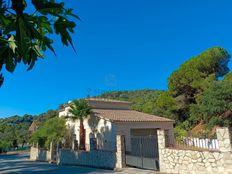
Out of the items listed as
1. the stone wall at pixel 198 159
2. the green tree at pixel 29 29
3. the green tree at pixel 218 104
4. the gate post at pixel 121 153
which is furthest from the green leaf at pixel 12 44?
the green tree at pixel 218 104

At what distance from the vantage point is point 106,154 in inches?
707

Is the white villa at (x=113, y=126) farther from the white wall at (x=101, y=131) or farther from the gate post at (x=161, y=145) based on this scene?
the gate post at (x=161, y=145)

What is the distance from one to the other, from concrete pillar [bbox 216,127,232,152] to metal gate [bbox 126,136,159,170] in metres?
4.46

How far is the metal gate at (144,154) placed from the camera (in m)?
14.9

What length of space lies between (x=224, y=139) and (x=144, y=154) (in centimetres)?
585

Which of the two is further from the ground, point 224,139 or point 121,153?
point 224,139

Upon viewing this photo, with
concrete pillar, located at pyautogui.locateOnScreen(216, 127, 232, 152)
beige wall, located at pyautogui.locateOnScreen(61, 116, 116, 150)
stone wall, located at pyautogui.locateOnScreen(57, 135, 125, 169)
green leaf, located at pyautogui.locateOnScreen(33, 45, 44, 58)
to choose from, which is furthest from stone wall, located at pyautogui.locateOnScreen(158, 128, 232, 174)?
green leaf, located at pyautogui.locateOnScreen(33, 45, 44, 58)

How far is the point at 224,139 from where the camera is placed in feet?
35.8

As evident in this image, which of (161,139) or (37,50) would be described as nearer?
(37,50)

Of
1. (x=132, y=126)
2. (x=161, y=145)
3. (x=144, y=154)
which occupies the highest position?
(x=132, y=126)

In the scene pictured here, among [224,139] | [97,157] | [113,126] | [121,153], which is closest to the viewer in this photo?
[224,139]

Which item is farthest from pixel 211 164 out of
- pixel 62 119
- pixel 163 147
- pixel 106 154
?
pixel 62 119

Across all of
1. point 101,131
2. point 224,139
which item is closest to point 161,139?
point 224,139

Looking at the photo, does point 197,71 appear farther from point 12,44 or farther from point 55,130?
point 12,44
